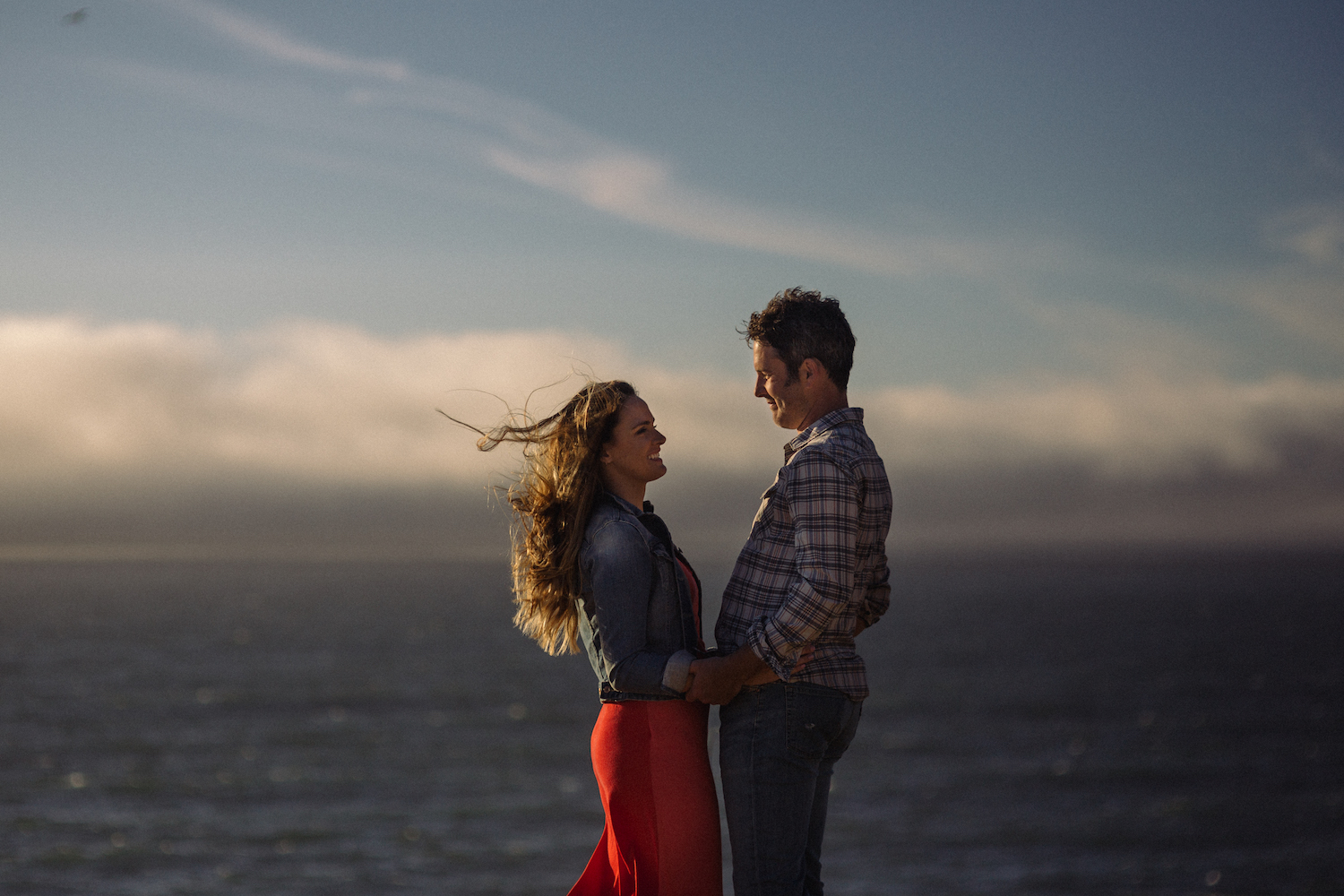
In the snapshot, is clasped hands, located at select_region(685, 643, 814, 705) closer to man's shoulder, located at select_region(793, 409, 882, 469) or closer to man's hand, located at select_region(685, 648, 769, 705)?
man's hand, located at select_region(685, 648, 769, 705)

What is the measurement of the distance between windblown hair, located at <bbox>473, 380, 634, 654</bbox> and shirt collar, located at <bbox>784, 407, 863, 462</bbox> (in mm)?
773

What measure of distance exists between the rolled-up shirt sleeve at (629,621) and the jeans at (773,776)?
305mm

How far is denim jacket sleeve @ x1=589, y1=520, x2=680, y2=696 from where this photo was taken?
14.5 feet

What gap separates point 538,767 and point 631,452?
66.4 meters

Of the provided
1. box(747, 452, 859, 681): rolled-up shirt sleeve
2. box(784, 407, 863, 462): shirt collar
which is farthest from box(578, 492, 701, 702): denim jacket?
box(784, 407, 863, 462): shirt collar

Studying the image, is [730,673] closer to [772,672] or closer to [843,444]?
[772,672]

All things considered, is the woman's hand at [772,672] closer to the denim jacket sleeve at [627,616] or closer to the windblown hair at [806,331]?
the denim jacket sleeve at [627,616]

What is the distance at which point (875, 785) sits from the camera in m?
64.4

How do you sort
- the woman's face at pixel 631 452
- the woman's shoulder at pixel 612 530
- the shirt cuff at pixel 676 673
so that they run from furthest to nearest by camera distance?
the woman's face at pixel 631 452 < the woman's shoulder at pixel 612 530 < the shirt cuff at pixel 676 673

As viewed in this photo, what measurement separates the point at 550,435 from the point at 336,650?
384 feet

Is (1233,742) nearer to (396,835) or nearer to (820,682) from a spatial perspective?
(396,835)

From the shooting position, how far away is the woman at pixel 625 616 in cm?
448

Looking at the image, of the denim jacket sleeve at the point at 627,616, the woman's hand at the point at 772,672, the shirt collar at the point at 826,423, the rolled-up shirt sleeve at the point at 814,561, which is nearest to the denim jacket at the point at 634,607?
the denim jacket sleeve at the point at 627,616

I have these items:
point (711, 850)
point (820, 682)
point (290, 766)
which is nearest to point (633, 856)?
point (711, 850)
